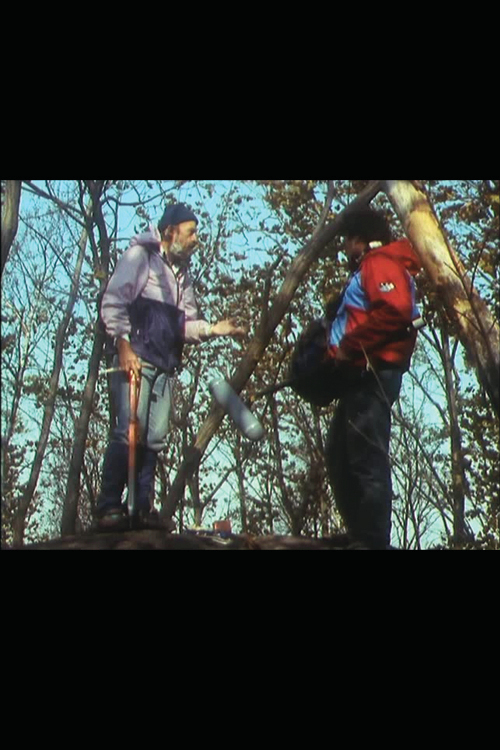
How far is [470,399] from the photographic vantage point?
7.80m

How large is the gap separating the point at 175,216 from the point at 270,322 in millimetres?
646

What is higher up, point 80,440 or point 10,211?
point 10,211

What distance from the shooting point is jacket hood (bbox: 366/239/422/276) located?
788 centimetres

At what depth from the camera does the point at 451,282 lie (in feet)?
25.9

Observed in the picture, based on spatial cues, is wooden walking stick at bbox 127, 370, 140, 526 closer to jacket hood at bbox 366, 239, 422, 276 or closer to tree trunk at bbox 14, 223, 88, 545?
tree trunk at bbox 14, 223, 88, 545

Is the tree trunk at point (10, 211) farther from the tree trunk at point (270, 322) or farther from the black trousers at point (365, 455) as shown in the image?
the black trousers at point (365, 455)

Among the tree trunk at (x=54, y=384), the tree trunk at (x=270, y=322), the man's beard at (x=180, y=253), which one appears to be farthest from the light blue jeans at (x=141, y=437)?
the man's beard at (x=180, y=253)

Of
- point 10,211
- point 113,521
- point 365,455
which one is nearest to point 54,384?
point 113,521

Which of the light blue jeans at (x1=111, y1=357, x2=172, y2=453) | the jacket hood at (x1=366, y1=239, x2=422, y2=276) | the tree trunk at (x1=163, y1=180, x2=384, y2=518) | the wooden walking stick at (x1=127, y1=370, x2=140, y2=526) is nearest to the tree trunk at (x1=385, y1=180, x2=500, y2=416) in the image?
the jacket hood at (x1=366, y1=239, x2=422, y2=276)

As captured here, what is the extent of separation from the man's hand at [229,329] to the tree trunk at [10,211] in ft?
3.32

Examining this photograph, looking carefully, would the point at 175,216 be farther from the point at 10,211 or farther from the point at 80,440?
the point at 80,440
